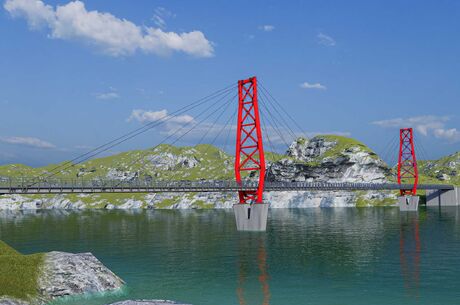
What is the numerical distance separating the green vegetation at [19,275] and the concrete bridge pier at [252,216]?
5563cm

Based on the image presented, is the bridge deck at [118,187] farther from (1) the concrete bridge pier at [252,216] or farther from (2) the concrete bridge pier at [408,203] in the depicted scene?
(2) the concrete bridge pier at [408,203]

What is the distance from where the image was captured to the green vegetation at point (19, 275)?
3173 centimetres

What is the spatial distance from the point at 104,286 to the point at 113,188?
3636cm

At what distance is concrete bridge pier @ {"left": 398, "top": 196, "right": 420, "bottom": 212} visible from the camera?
170875 mm

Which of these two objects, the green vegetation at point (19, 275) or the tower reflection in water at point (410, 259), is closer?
the green vegetation at point (19, 275)

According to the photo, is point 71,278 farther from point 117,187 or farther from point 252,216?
point 252,216

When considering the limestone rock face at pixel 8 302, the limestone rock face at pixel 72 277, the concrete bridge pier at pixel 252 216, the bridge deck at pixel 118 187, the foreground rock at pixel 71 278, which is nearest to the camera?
the limestone rock face at pixel 8 302

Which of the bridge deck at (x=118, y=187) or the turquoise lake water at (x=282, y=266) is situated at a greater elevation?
the bridge deck at (x=118, y=187)

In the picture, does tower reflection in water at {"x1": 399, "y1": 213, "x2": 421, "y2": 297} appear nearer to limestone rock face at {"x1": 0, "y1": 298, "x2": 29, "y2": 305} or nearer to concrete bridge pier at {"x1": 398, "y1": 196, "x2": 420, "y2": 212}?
limestone rock face at {"x1": 0, "y1": 298, "x2": 29, "y2": 305}

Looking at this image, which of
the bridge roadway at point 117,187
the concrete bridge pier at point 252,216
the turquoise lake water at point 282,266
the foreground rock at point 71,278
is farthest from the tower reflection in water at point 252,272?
the bridge roadway at point 117,187

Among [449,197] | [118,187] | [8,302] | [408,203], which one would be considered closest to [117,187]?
[118,187]

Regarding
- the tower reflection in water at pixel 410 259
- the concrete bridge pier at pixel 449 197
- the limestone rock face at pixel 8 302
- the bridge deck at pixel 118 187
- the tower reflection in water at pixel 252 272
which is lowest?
the tower reflection in water at pixel 252 272

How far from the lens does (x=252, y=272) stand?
157 feet

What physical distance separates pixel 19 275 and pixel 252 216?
60072 millimetres
